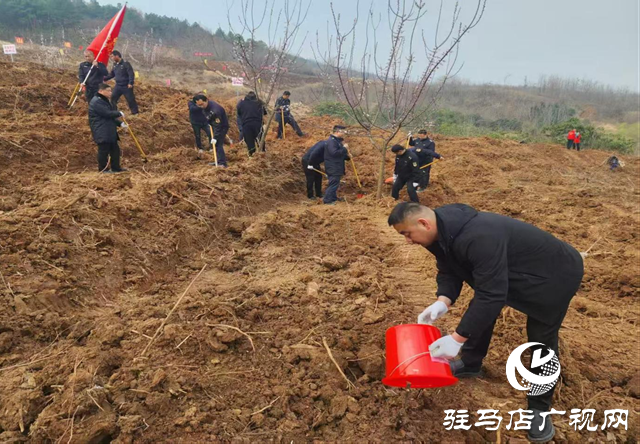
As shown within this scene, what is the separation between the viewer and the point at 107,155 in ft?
20.8

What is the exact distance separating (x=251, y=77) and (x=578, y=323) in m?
6.81

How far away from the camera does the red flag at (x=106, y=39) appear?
28.7 ft

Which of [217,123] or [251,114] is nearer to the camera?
[217,123]

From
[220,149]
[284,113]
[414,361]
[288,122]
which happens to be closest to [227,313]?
[414,361]

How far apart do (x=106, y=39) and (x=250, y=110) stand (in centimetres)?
404

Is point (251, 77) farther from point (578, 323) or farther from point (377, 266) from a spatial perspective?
point (578, 323)

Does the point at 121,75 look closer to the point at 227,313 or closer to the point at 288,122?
the point at 288,122

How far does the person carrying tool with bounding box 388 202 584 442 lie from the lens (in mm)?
2018

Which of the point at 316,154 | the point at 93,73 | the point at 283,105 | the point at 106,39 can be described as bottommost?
the point at 316,154

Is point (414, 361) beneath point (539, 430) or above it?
above

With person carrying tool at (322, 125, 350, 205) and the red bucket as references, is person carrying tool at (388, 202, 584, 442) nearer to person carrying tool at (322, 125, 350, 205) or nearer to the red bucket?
the red bucket

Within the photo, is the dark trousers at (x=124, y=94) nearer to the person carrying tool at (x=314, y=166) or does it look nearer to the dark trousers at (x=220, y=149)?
the dark trousers at (x=220, y=149)

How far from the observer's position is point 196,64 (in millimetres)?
28891

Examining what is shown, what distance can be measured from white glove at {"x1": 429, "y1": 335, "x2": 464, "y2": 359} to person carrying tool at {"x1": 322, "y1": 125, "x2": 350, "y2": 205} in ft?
17.0
